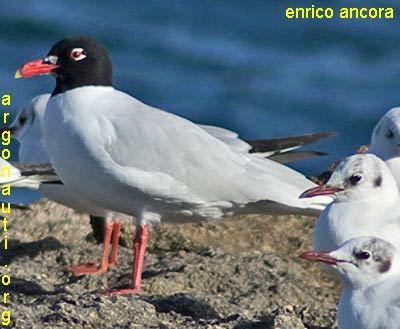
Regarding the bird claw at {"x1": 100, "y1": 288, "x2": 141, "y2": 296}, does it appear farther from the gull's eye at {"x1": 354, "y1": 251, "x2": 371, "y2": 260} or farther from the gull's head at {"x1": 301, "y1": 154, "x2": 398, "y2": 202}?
the gull's eye at {"x1": 354, "y1": 251, "x2": 371, "y2": 260}

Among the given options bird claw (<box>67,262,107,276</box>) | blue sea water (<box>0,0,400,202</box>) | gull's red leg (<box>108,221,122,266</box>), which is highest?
bird claw (<box>67,262,107,276</box>)

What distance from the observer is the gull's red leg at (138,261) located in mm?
7809

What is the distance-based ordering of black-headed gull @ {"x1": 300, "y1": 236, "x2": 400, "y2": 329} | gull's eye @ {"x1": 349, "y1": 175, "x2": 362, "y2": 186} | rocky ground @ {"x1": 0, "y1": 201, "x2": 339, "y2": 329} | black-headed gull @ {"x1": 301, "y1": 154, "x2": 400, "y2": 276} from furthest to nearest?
gull's eye @ {"x1": 349, "y1": 175, "x2": 362, "y2": 186} → black-headed gull @ {"x1": 301, "y1": 154, "x2": 400, "y2": 276} → rocky ground @ {"x1": 0, "y1": 201, "x2": 339, "y2": 329} → black-headed gull @ {"x1": 300, "y1": 236, "x2": 400, "y2": 329}

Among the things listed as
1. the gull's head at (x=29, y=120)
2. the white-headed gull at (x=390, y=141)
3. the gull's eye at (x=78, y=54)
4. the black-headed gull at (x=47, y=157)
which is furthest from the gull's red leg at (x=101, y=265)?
the white-headed gull at (x=390, y=141)

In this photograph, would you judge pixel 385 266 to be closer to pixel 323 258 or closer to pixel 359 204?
pixel 323 258

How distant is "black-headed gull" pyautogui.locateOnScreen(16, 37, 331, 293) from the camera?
8.19 meters

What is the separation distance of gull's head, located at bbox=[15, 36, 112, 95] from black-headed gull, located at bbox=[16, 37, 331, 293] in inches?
0.4

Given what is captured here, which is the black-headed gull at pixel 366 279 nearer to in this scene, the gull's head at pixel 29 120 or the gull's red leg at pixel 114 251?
the gull's red leg at pixel 114 251

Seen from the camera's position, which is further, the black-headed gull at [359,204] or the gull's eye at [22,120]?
the gull's eye at [22,120]

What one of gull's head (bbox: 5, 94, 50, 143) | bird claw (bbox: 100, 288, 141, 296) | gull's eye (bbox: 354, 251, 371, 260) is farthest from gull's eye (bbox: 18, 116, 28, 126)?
gull's eye (bbox: 354, 251, 371, 260)

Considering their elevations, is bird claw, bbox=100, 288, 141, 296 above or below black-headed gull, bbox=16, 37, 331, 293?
below

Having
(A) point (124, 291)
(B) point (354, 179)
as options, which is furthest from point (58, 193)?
(B) point (354, 179)

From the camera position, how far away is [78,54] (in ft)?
28.9

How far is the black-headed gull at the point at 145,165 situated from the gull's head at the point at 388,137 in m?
0.50
